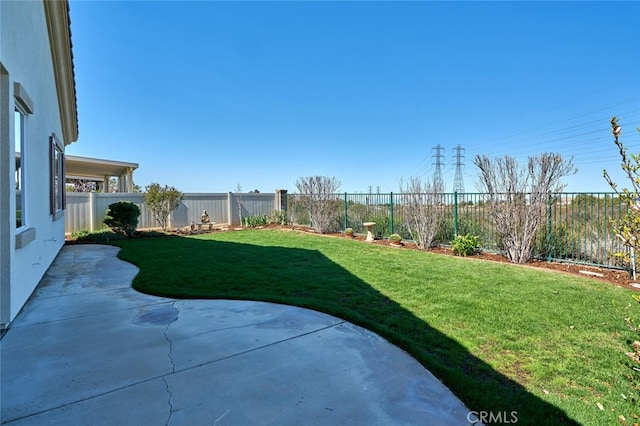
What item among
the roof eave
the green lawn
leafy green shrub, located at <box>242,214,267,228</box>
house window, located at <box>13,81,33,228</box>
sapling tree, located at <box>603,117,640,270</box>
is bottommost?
the green lawn

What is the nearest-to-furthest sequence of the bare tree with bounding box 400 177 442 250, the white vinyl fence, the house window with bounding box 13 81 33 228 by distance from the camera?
the house window with bounding box 13 81 33 228 < the bare tree with bounding box 400 177 442 250 < the white vinyl fence

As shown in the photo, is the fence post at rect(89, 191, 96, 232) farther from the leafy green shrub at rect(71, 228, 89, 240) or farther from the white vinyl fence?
the leafy green shrub at rect(71, 228, 89, 240)

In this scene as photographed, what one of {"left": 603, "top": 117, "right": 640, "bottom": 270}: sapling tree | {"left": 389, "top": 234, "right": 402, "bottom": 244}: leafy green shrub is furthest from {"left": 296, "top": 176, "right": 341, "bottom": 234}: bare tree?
{"left": 603, "top": 117, "right": 640, "bottom": 270}: sapling tree

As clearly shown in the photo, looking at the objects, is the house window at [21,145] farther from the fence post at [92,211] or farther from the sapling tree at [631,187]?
the fence post at [92,211]

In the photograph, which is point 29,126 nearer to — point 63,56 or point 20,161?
point 20,161

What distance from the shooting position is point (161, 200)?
551 inches

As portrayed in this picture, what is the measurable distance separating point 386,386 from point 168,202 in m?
14.0

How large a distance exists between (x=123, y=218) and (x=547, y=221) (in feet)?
46.0

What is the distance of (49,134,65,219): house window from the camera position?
7.05m

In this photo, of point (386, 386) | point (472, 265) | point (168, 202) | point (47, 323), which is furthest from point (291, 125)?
point (386, 386)

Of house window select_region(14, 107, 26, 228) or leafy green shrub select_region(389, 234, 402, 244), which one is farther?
leafy green shrub select_region(389, 234, 402, 244)

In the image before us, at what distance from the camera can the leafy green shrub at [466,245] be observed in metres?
9.00

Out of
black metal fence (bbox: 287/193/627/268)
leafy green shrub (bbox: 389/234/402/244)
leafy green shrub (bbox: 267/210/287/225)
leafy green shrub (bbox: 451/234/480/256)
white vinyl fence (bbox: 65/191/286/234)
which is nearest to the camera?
black metal fence (bbox: 287/193/627/268)

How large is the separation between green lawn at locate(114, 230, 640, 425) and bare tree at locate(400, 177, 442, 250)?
162 cm
